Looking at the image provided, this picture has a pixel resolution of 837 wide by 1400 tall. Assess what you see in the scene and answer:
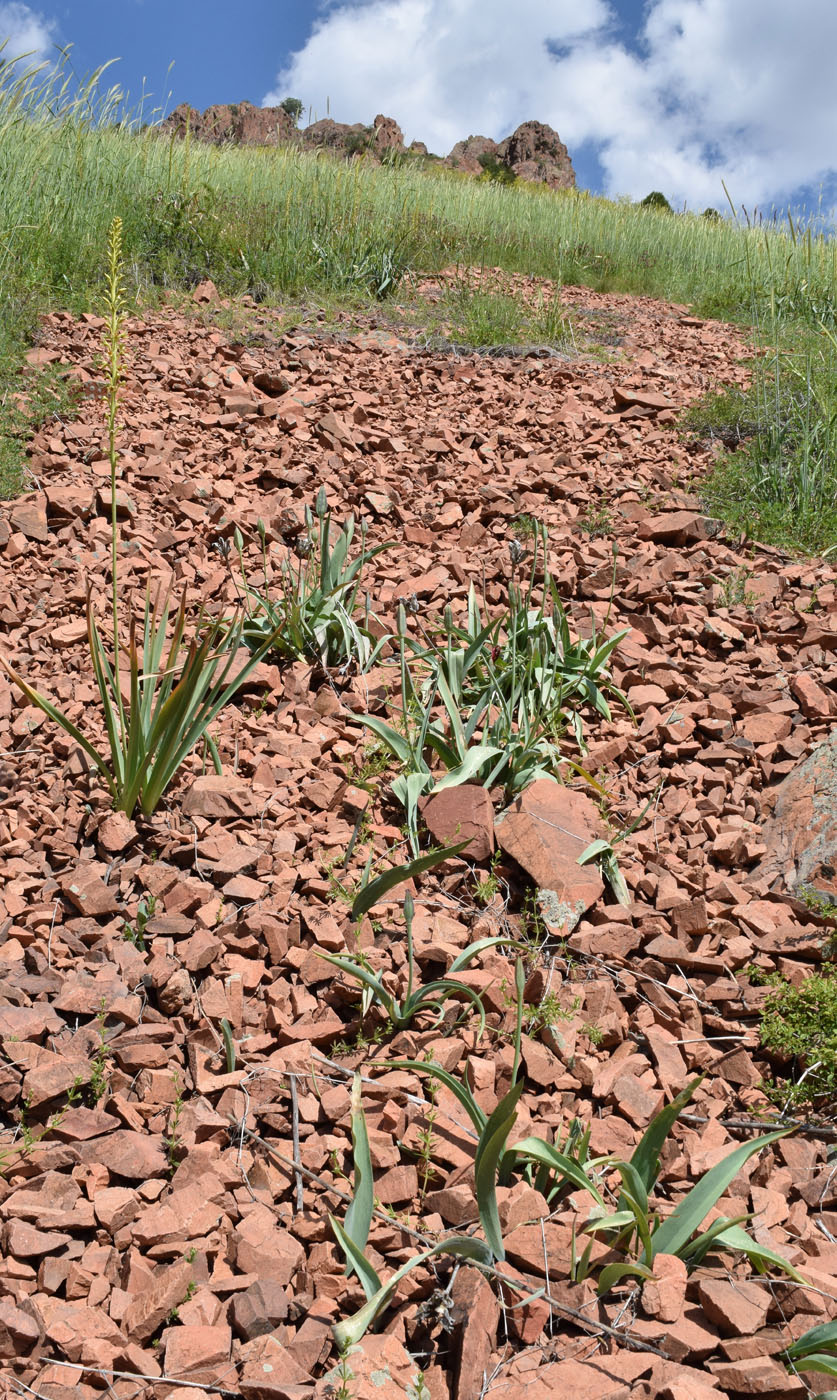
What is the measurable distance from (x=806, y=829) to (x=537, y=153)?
34978 mm

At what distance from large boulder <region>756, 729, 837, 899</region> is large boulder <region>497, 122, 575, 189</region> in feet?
109

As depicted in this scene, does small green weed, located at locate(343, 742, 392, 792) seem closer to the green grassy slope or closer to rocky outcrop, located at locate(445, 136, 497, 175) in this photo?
the green grassy slope

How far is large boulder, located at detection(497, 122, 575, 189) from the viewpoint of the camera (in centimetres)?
3153

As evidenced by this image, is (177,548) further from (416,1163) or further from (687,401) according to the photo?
(687,401)

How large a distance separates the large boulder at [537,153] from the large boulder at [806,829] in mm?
33314

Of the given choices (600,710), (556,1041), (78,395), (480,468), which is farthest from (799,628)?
(78,395)

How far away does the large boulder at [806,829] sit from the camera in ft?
8.06

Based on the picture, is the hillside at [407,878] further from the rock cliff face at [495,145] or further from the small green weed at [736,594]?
the rock cliff face at [495,145]

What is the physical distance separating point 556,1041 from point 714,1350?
65 centimetres

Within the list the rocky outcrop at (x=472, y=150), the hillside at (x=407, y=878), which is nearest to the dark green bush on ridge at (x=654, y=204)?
the hillside at (x=407, y=878)

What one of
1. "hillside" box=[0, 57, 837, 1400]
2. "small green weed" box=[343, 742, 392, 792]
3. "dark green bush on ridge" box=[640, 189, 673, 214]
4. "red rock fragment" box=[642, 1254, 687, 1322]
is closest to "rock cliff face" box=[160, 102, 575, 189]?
"dark green bush on ridge" box=[640, 189, 673, 214]

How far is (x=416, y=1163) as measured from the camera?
1.73 m

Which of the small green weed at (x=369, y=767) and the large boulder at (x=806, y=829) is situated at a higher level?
the large boulder at (x=806, y=829)

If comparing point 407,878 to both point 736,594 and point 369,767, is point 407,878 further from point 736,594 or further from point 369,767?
point 736,594
